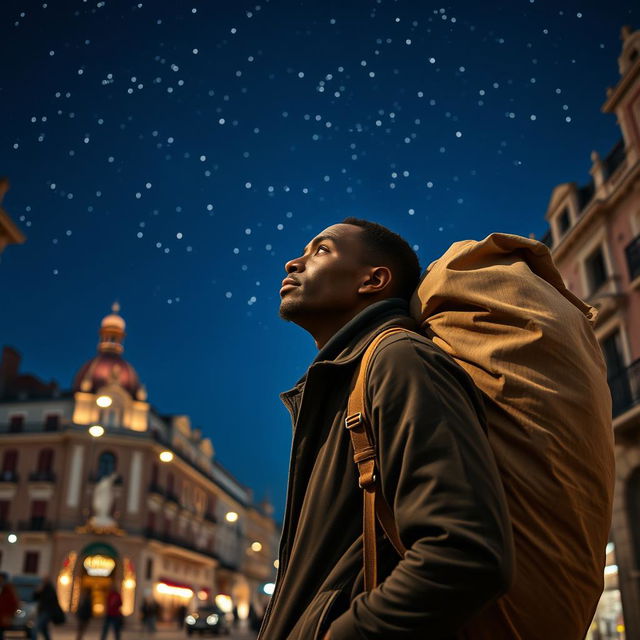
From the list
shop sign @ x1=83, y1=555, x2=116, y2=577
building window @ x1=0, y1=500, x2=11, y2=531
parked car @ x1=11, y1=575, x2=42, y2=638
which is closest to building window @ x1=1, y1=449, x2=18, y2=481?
building window @ x1=0, y1=500, x2=11, y2=531

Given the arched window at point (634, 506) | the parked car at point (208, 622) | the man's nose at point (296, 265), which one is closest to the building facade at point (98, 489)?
the parked car at point (208, 622)

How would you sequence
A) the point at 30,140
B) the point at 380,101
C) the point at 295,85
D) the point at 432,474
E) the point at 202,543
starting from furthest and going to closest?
the point at 202,543, the point at 30,140, the point at 295,85, the point at 380,101, the point at 432,474

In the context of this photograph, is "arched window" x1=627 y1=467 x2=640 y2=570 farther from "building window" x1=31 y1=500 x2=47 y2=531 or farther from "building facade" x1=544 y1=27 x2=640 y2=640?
"building window" x1=31 y1=500 x2=47 y2=531

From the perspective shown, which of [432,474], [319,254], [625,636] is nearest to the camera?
[432,474]

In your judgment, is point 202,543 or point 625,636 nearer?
point 625,636

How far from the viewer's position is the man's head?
7.26 feet

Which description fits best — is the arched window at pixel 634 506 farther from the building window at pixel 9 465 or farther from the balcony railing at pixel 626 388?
the building window at pixel 9 465

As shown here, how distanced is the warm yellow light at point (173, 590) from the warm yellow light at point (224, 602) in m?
9.50

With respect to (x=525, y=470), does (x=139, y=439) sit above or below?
above

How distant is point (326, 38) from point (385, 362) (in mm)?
18565

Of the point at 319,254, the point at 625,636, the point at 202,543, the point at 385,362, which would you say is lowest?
the point at 625,636

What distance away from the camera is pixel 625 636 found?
15.4m

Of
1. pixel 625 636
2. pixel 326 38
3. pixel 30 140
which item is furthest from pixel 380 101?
pixel 625 636

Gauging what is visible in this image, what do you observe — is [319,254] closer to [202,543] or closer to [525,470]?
[525,470]
